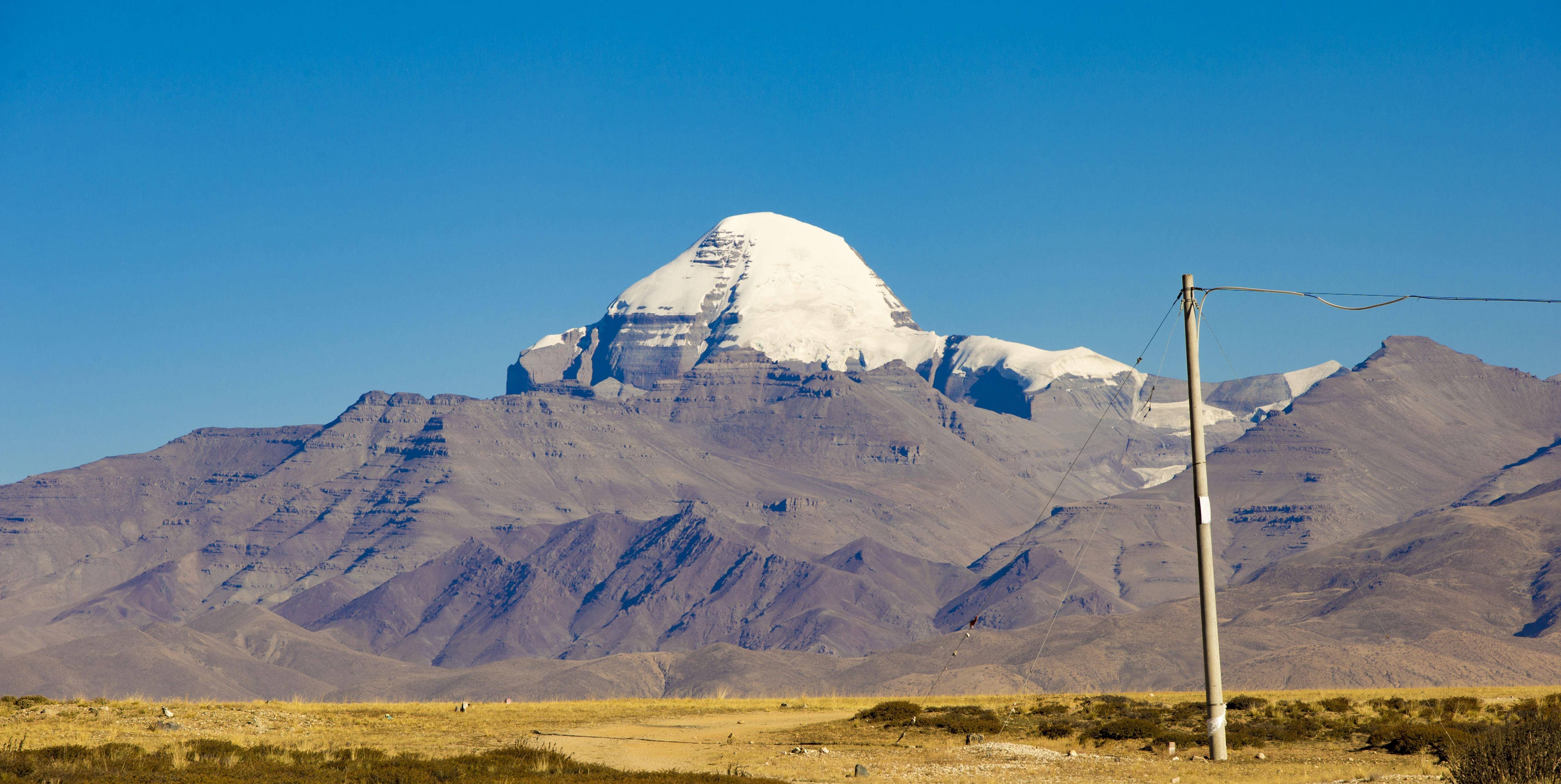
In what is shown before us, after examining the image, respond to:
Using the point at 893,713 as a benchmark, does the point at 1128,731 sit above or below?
below

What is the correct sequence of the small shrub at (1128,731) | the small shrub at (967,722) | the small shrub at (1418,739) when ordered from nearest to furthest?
1. the small shrub at (1418,739)
2. the small shrub at (1128,731)
3. the small shrub at (967,722)

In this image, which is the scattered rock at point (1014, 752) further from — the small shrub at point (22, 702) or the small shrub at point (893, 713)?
the small shrub at point (22, 702)

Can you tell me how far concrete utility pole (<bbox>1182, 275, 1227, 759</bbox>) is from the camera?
1057 inches

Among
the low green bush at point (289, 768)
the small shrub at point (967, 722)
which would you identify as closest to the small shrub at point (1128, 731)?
the small shrub at point (967, 722)

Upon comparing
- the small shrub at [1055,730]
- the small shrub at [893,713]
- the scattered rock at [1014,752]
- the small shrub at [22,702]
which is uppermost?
the small shrub at [22,702]

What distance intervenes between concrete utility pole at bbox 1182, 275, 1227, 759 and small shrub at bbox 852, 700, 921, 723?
1157cm

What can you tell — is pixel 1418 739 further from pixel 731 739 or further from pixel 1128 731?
pixel 731 739

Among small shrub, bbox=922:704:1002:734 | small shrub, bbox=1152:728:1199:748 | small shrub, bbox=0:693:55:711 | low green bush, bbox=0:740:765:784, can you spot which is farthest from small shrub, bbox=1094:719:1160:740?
small shrub, bbox=0:693:55:711

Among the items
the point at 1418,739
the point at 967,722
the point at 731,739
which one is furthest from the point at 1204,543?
the point at 731,739

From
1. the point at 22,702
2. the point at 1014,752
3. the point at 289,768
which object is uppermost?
the point at 22,702

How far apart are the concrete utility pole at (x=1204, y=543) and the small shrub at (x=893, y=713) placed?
38.0 ft

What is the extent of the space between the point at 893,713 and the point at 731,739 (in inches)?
209

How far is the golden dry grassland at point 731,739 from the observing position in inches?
1166

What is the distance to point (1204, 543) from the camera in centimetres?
2745
